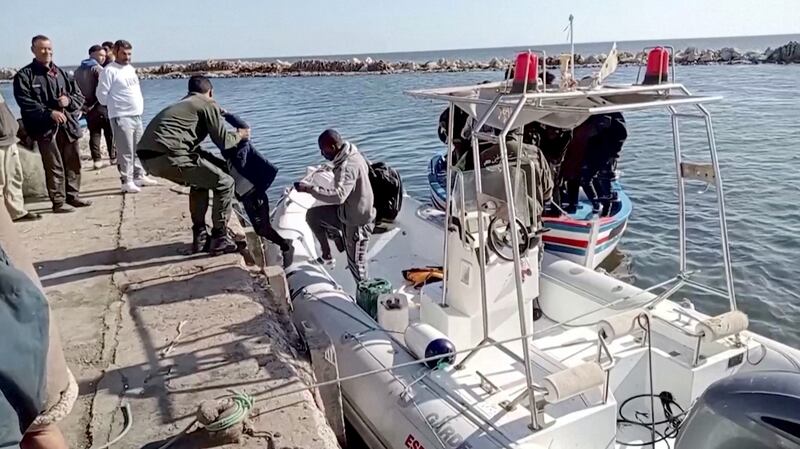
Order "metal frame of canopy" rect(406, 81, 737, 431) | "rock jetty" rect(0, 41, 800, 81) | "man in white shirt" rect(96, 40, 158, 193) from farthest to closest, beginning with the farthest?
"rock jetty" rect(0, 41, 800, 81), "man in white shirt" rect(96, 40, 158, 193), "metal frame of canopy" rect(406, 81, 737, 431)

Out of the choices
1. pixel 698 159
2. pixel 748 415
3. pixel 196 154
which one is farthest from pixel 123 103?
pixel 698 159

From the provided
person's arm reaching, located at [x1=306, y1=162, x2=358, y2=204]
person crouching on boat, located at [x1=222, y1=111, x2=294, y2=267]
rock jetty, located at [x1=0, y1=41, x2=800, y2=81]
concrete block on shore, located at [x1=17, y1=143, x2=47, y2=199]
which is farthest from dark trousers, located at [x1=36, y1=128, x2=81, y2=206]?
rock jetty, located at [x1=0, y1=41, x2=800, y2=81]

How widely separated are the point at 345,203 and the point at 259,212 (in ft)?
2.34

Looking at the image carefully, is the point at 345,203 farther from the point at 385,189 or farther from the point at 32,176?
the point at 32,176

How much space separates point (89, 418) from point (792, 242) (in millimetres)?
8404

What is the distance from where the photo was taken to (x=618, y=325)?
3.32m

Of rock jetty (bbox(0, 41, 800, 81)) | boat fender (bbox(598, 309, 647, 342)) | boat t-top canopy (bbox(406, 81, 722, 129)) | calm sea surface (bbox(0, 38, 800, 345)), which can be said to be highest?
rock jetty (bbox(0, 41, 800, 81))

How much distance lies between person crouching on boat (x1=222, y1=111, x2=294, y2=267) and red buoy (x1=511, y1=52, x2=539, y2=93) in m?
2.52

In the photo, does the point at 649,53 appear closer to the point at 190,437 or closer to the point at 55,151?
the point at 190,437

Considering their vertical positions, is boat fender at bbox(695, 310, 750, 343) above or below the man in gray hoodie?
below

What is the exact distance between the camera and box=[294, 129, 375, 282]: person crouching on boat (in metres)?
4.74

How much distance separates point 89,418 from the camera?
110 inches

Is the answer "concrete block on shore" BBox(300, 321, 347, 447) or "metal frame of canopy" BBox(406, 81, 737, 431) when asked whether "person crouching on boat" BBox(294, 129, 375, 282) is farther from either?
"concrete block on shore" BBox(300, 321, 347, 447)

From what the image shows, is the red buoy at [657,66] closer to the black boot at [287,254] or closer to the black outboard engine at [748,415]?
the black outboard engine at [748,415]
